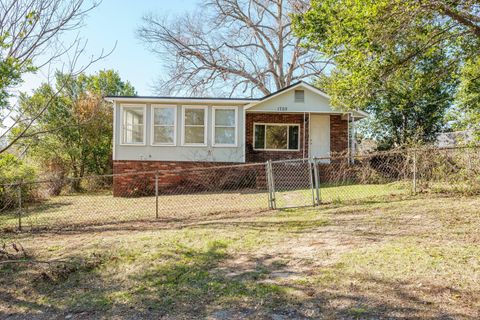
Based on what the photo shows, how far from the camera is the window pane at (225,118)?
1430 cm

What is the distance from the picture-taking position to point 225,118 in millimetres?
14344

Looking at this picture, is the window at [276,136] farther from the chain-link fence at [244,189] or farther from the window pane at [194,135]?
the window pane at [194,135]

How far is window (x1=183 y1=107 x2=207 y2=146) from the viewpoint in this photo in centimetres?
1423

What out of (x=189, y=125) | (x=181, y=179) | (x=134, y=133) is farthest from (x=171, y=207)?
(x=134, y=133)

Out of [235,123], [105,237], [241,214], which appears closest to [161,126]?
[235,123]

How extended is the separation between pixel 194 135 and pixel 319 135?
554 centimetres

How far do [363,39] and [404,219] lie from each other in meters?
3.23

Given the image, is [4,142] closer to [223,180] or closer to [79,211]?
[79,211]

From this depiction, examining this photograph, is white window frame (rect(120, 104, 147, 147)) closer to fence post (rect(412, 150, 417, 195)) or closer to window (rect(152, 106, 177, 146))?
window (rect(152, 106, 177, 146))

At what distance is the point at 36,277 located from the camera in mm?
4664

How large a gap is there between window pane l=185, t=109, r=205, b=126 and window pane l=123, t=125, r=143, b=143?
76.1 inches

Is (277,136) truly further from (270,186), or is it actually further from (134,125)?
(270,186)

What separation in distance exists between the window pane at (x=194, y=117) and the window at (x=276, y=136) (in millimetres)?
2629

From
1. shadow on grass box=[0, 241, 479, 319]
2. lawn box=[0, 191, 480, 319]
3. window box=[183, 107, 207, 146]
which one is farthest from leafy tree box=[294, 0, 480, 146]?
window box=[183, 107, 207, 146]
